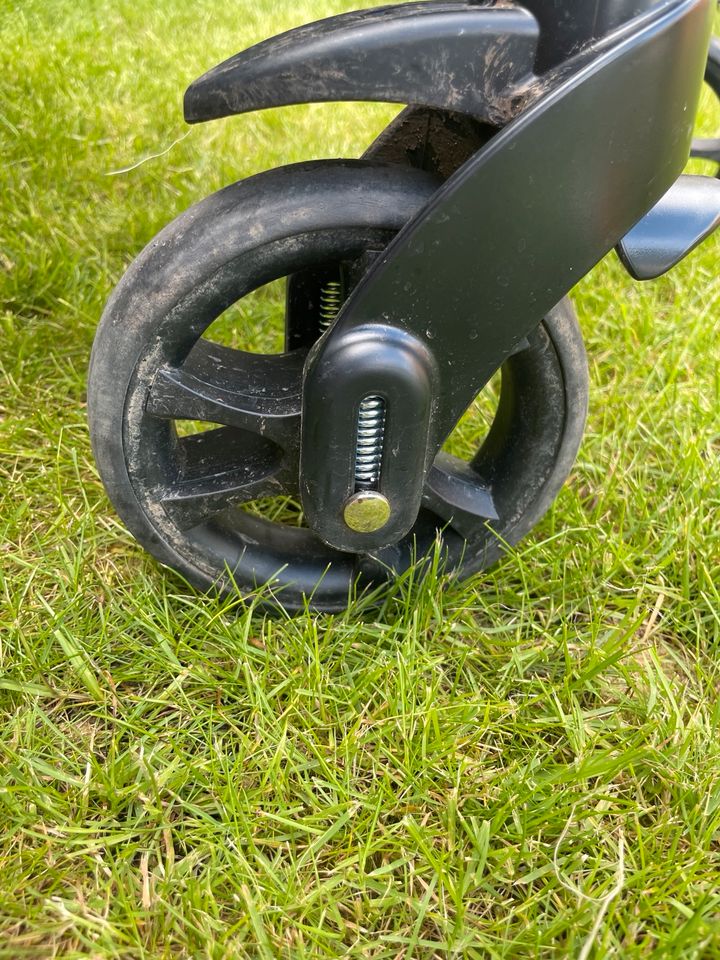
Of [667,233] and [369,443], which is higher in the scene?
[667,233]

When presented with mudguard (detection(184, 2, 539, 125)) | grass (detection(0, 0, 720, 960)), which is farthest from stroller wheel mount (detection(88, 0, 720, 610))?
grass (detection(0, 0, 720, 960))

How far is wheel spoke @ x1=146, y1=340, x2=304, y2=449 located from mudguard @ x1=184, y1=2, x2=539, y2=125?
276mm

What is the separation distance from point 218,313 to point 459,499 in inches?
15.2

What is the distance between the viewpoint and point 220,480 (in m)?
1.05

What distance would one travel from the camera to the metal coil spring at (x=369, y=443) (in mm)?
949

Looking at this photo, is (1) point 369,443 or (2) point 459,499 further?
(2) point 459,499

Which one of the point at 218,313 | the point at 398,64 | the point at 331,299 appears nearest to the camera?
the point at 398,64

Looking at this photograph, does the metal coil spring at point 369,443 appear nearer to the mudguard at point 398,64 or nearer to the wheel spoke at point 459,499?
the wheel spoke at point 459,499

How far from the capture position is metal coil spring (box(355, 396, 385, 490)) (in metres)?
0.95

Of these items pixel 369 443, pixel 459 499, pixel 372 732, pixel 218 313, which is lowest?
pixel 372 732

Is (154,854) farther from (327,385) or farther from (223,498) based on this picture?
(327,385)

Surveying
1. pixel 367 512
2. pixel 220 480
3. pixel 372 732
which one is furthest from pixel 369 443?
pixel 372 732

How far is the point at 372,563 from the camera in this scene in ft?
3.76

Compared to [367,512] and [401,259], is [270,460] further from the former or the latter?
[401,259]
